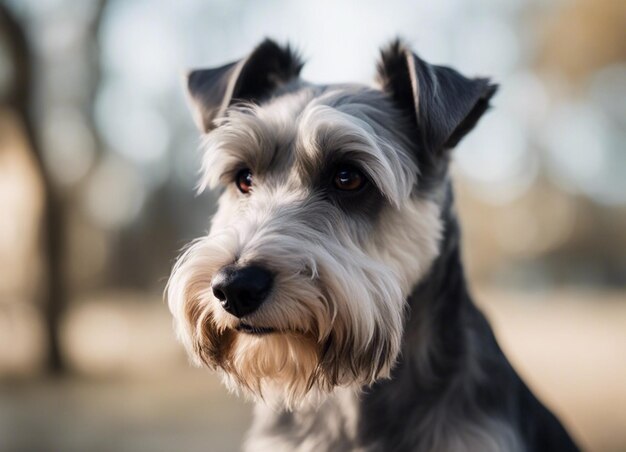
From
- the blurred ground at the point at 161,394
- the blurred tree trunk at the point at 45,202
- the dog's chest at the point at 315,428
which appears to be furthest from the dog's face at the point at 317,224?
the blurred tree trunk at the point at 45,202

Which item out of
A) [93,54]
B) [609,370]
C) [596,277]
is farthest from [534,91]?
[596,277]

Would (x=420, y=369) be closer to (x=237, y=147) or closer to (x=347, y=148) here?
(x=347, y=148)

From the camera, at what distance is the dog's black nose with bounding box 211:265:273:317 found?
97.8 inches

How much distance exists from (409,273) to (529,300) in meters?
30.1

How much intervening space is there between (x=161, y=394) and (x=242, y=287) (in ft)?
34.0

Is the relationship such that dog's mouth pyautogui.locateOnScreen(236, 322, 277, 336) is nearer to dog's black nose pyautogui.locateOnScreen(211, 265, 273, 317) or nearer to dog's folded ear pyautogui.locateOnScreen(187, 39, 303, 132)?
dog's black nose pyautogui.locateOnScreen(211, 265, 273, 317)

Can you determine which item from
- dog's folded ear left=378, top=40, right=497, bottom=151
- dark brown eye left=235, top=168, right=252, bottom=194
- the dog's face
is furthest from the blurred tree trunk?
dog's folded ear left=378, top=40, right=497, bottom=151

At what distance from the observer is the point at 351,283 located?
8.89 feet

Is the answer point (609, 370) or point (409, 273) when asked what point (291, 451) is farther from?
point (609, 370)

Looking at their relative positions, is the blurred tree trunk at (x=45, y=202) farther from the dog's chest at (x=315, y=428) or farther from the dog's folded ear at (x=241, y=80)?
the dog's chest at (x=315, y=428)

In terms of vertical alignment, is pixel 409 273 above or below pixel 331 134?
below

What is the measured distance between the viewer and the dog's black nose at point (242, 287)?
248cm

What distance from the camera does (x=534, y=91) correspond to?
17.2 meters

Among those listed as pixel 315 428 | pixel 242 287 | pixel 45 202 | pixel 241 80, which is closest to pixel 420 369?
pixel 315 428
